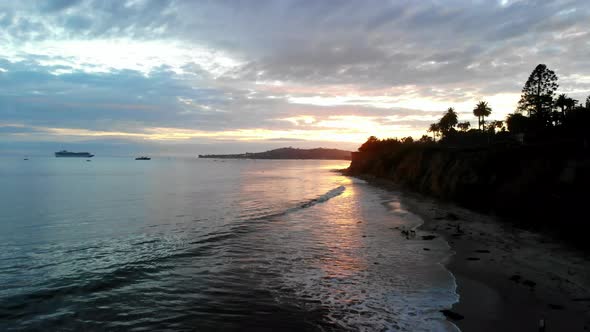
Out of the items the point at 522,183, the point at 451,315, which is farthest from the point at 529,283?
the point at 522,183

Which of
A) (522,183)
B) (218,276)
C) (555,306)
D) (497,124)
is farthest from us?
(497,124)

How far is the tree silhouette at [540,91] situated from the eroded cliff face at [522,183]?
1497 inches

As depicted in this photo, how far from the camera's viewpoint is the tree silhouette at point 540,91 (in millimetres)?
67375

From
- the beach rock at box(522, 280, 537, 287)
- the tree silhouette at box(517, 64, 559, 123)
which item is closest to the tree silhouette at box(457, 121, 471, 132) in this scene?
the tree silhouette at box(517, 64, 559, 123)

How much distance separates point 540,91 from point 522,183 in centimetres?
5723

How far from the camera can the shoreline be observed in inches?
355

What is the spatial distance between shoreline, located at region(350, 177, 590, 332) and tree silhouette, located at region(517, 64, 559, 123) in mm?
60549

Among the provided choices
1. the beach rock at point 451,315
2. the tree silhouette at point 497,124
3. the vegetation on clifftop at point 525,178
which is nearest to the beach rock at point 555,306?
the beach rock at point 451,315

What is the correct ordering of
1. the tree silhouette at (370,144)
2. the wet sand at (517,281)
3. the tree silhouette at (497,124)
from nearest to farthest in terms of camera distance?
the wet sand at (517,281) < the tree silhouette at (497,124) < the tree silhouette at (370,144)

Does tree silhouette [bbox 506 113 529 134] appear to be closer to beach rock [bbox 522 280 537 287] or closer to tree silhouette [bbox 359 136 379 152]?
tree silhouette [bbox 359 136 379 152]

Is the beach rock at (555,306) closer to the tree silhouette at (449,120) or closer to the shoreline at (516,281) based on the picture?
the shoreline at (516,281)

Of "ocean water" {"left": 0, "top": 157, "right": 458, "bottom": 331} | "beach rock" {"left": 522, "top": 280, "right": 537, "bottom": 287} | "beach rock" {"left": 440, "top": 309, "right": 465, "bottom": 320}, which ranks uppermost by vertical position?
"beach rock" {"left": 522, "top": 280, "right": 537, "bottom": 287}

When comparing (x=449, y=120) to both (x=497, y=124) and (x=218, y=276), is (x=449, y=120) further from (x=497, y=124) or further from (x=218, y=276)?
(x=218, y=276)

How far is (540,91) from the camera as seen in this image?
68.1 meters
